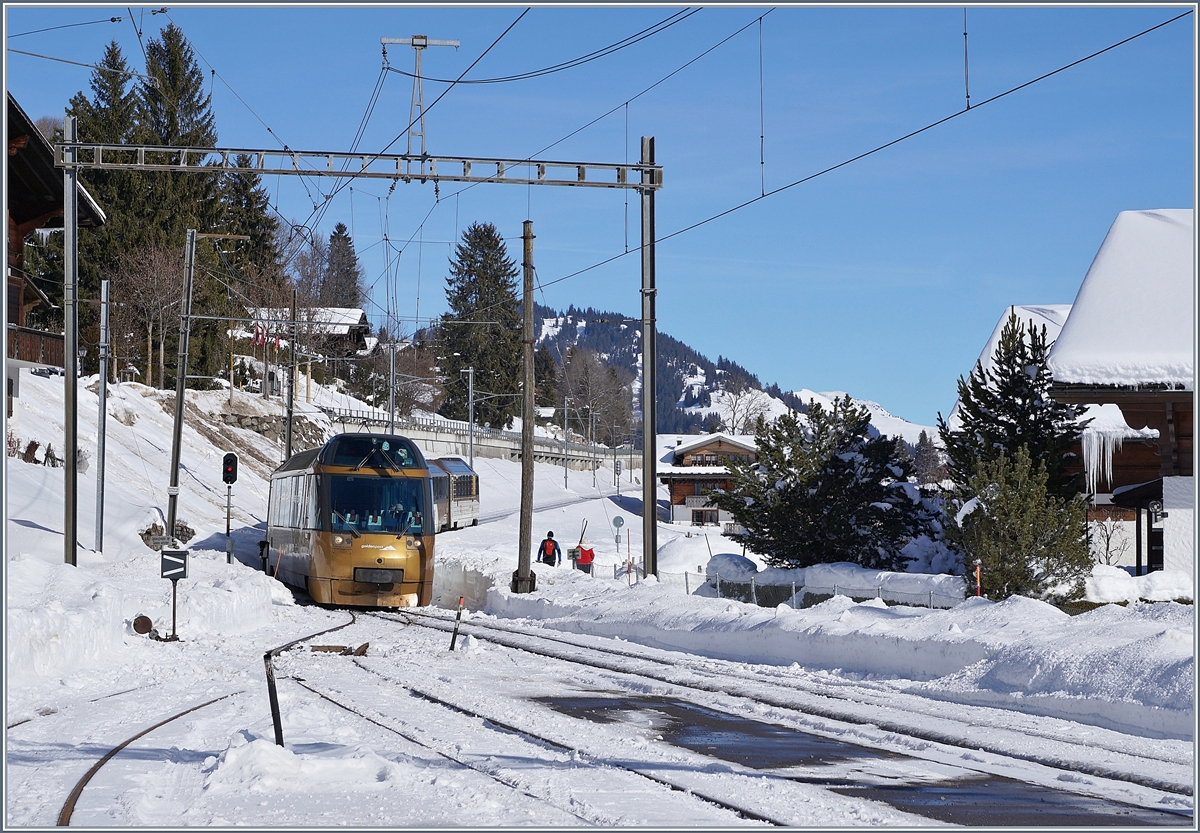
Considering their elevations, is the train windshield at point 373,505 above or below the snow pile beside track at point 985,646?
above

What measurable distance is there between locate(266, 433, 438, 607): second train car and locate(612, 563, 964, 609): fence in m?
5.90

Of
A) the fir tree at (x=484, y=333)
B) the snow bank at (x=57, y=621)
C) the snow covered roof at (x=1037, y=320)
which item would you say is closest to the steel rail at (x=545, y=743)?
the snow bank at (x=57, y=621)

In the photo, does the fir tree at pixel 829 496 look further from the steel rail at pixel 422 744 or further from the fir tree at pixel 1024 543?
the steel rail at pixel 422 744

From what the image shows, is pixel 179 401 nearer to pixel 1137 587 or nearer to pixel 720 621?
pixel 720 621

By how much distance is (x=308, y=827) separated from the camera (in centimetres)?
675

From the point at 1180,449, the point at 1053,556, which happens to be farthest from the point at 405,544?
the point at 1180,449

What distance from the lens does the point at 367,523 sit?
26.9m

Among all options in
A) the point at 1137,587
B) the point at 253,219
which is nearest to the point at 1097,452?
the point at 1137,587

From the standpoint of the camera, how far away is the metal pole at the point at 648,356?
84.6 feet

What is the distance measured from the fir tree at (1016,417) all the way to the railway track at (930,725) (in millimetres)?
15161

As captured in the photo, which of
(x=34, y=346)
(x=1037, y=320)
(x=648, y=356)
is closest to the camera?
(x=648, y=356)

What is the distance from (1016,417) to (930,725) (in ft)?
66.7

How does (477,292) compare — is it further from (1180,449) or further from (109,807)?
(109,807)

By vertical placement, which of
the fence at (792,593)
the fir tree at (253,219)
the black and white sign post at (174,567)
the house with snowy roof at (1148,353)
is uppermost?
the fir tree at (253,219)
